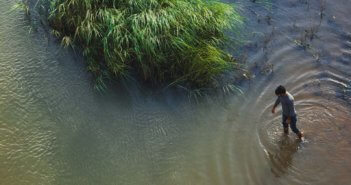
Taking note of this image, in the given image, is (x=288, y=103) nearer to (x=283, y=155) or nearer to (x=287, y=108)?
(x=287, y=108)

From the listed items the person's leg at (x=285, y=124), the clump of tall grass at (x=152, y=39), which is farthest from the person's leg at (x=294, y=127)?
the clump of tall grass at (x=152, y=39)

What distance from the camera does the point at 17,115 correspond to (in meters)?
8.55

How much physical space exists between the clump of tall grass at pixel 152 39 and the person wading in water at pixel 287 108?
1.76 meters

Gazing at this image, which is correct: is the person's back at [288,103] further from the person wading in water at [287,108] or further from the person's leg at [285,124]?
the person's leg at [285,124]

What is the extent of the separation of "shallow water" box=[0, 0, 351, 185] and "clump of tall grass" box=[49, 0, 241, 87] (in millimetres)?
425

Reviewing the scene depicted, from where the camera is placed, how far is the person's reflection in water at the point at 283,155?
8.26 m

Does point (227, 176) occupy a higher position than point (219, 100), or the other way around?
point (219, 100)

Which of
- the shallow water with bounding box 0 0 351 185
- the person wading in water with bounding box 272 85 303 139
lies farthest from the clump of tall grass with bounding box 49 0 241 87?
the person wading in water with bounding box 272 85 303 139

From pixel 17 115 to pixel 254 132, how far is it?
14.9 feet

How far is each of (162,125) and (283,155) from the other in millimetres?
2364

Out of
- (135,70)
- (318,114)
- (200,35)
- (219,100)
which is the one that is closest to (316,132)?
(318,114)

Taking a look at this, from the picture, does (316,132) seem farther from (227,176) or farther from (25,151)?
(25,151)

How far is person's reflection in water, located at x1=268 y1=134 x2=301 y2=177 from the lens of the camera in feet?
27.1

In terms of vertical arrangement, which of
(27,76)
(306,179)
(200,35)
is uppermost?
(200,35)
